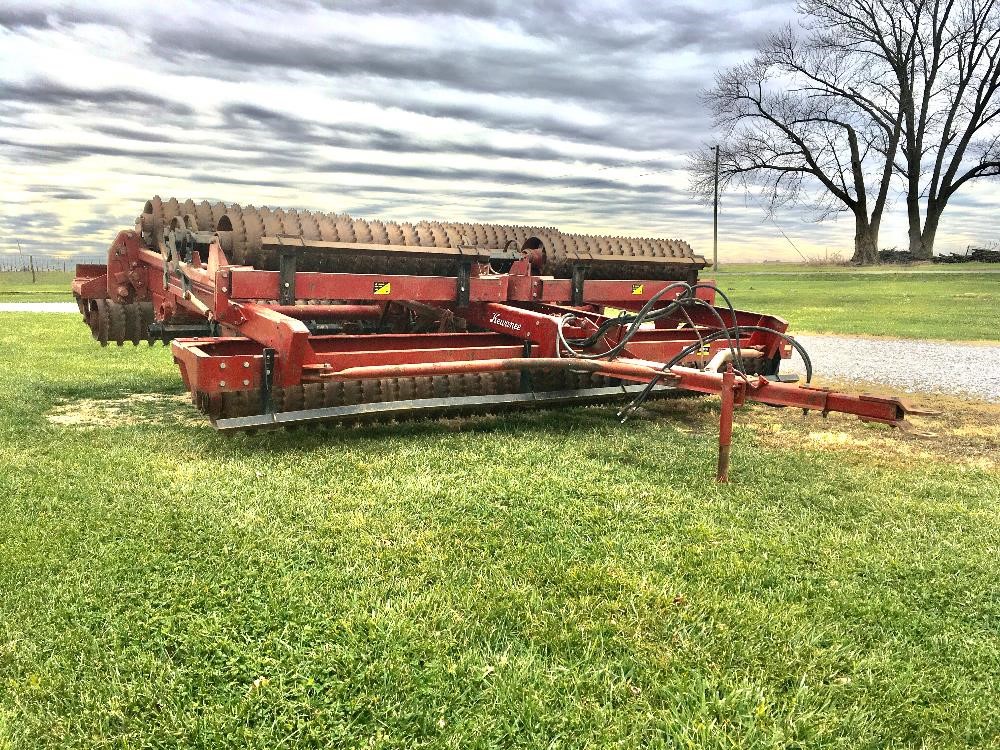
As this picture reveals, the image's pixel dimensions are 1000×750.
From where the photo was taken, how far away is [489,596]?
3.03 metres

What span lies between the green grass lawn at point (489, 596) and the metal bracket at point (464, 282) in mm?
1564

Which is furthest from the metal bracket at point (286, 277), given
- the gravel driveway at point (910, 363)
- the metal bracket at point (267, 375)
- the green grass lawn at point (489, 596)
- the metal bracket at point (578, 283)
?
the gravel driveway at point (910, 363)

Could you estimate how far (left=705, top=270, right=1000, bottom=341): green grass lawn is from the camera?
49.6ft

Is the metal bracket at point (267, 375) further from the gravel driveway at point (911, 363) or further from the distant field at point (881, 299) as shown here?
the distant field at point (881, 299)

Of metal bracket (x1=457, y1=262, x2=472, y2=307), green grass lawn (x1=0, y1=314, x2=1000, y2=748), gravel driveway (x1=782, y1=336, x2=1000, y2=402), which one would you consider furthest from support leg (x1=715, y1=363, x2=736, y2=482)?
gravel driveway (x1=782, y1=336, x2=1000, y2=402)

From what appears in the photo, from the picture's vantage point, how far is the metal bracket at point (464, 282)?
643 centimetres

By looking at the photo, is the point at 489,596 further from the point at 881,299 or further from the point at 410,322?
the point at 881,299

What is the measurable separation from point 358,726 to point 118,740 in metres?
0.68

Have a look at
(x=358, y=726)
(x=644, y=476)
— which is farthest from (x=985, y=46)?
(x=358, y=726)

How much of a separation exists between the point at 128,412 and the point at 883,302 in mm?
20008

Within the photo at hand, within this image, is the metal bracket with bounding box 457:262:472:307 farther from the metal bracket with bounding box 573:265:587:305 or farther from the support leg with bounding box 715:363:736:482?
the support leg with bounding box 715:363:736:482

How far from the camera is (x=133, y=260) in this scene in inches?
312

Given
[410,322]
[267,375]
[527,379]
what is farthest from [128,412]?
[527,379]

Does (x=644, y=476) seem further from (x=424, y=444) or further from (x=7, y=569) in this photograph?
(x=7, y=569)
